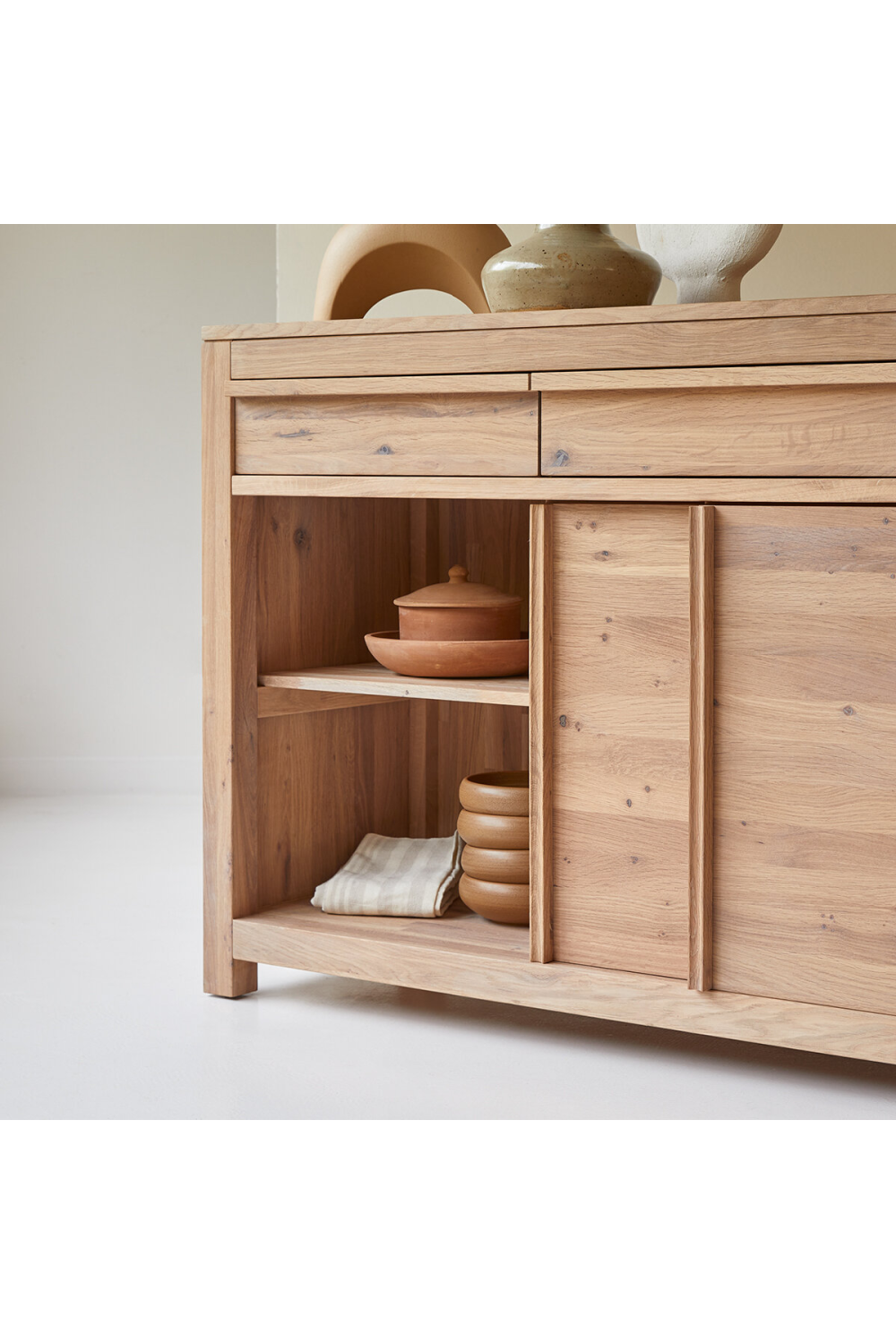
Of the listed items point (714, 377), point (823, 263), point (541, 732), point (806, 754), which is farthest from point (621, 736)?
point (823, 263)

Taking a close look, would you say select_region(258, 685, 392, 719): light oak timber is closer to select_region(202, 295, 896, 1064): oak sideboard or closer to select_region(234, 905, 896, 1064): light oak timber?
select_region(202, 295, 896, 1064): oak sideboard

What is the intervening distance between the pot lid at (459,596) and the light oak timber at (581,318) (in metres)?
0.46

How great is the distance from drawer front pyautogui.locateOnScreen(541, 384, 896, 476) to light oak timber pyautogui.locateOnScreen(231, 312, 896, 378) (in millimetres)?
45

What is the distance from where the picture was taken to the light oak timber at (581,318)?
6.00ft

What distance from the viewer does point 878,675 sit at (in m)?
1.86

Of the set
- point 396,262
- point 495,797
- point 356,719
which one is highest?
point 396,262

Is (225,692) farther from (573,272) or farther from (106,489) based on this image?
(106,489)

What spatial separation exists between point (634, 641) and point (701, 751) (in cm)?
19

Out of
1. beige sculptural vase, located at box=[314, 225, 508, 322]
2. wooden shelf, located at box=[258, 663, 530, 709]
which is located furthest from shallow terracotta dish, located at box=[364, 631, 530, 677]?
beige sculptural vase, located at box=[314, 225, 508, 322]

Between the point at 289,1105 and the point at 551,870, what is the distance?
1.73 ft

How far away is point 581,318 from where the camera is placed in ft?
6.59

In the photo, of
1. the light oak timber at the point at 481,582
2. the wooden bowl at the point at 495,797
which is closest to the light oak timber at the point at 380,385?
the light oak timber at the point at 481,582

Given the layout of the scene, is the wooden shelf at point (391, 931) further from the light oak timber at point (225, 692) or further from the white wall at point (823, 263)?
the white wall at point (823, 263)

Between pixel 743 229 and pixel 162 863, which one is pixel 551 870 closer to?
pixel 743 229
